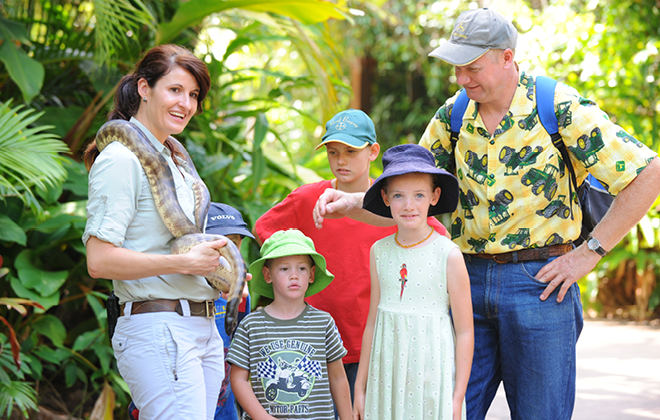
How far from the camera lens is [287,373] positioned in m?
2.46

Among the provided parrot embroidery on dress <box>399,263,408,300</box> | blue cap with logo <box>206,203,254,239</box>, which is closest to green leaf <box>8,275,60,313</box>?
blue cap with logo <box>206,203,254,239</box>

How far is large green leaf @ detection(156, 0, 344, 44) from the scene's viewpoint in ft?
14.2

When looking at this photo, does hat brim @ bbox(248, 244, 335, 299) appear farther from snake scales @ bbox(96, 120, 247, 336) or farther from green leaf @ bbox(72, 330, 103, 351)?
green leaf @ bbox(72, 330, 103, 351)

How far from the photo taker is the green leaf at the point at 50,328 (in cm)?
391

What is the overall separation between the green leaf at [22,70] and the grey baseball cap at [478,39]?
116 inches

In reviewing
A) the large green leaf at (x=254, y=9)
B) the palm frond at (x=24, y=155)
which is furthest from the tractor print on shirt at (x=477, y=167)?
the large green leaf at (x=254, y=9)

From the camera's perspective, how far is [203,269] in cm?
194

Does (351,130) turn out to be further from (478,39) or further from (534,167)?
(534,167)

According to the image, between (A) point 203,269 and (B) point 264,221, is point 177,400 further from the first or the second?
(B) point 264,221

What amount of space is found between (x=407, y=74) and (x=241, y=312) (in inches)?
361

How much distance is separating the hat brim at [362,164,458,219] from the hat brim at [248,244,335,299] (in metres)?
0.31

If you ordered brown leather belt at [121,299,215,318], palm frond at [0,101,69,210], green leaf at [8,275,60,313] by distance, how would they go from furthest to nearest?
green leaf at [8,275,60,313] < palm frond at [0,101,69,210] < brown leather belt at [121,299,215,318]

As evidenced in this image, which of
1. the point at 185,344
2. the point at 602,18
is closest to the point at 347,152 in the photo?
the point at 185,344

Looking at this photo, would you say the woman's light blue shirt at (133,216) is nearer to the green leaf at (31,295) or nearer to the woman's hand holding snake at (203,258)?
the woman's hand holding snake at (203,258)
